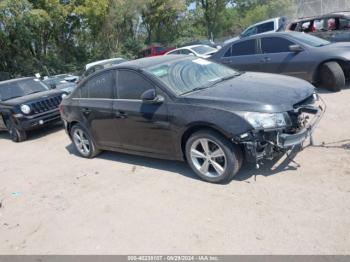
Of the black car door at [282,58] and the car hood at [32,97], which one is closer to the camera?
the black car door at [282,58]

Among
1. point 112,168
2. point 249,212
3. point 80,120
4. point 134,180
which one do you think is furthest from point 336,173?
point 80,120

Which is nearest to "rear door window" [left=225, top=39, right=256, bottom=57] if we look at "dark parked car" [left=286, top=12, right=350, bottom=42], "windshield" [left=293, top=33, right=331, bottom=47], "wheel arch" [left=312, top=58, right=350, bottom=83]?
"windshield" [left=293, top=33, right=331, bottom=47]

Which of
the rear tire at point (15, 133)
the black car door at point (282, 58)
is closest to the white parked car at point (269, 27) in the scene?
the black car door at point (282, 58)

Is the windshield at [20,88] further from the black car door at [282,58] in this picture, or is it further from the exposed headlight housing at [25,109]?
the black car door at [282,58]

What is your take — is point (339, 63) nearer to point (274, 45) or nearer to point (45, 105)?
point (274, 45)

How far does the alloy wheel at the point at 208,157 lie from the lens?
4.73m

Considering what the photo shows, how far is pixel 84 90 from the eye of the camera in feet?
21.7

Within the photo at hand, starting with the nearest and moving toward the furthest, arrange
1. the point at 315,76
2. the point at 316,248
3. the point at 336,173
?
the point at 316,248
the point at 336,173
the point at 315,76

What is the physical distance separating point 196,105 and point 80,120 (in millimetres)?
2713

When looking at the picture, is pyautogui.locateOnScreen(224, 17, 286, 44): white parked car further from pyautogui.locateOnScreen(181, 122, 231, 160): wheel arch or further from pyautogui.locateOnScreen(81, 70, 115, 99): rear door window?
pyautogui.locateOnScreen(181, 122, 231, 160): wheel arch

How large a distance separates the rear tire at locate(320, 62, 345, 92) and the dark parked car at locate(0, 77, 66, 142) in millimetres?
6554

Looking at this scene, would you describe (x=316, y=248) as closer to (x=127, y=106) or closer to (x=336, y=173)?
(x=336, y=173)

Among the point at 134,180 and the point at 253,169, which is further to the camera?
the point at 134,180

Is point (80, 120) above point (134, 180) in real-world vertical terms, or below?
above
